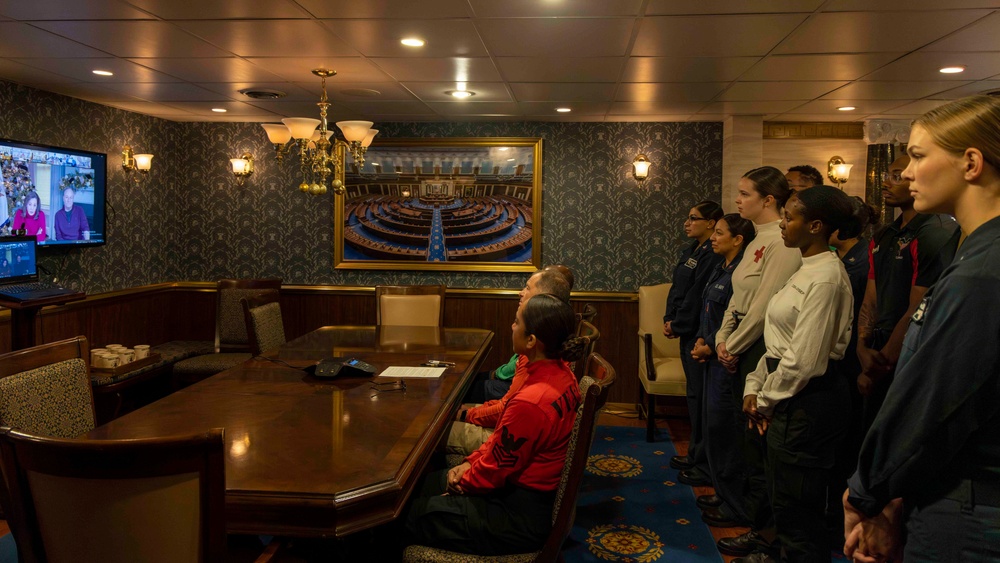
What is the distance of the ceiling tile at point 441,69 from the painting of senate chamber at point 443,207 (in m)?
1.81

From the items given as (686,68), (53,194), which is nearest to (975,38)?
(686,68)

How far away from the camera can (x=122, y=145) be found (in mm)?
5719

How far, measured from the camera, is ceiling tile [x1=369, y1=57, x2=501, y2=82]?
12.6 feet

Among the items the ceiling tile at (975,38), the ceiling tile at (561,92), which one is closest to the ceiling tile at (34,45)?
the ceiling tile at (561,92)

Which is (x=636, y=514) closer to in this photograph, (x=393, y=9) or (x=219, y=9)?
(x=393, y=9)

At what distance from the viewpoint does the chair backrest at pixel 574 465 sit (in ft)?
6.44

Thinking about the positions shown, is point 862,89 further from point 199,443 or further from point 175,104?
point 175,104

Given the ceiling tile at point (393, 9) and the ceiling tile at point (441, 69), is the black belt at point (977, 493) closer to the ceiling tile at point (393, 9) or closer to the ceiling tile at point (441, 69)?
the ceiling tile at point (393, 9)

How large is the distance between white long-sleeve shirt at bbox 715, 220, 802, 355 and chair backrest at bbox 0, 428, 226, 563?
231cm

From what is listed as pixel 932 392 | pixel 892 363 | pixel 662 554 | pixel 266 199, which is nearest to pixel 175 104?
pixel 266 199

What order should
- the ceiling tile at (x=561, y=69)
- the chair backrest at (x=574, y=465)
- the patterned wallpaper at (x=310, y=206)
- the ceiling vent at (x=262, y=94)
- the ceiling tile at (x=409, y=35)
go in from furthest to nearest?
the patterned wallpaper at (x=310, y=206), the ceiling vent at (x=262, y=94), the ceiling tile at (x=561, y=69), the ceiling tile at (x=409, y=35), the chair backrest at (x=574, y=465)

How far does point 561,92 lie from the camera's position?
4688 millimetres

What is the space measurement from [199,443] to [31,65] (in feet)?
12.6

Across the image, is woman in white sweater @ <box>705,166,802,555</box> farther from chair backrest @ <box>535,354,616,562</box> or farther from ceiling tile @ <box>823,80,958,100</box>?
ceiling tile @ <box>823,80,958,100</box>
